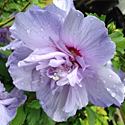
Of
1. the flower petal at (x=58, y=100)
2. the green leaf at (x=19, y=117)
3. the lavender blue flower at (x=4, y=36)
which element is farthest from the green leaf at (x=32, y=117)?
the lavender blue flower at (x=4, y=36)

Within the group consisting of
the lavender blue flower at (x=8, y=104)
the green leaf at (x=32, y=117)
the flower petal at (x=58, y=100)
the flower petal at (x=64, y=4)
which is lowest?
the green leaf at (x=32, y=117)

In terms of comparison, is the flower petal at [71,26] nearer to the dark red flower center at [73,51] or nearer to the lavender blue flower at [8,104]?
the dark red flower center at [73,51]

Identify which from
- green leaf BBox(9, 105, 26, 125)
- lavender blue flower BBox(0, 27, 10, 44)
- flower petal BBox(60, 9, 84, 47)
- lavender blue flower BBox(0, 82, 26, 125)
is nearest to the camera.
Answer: flower petal BBox(60, 9, 84, 47)

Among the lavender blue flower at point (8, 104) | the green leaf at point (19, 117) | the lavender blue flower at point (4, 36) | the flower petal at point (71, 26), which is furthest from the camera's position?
the lavender blue flower at point (4, 36)

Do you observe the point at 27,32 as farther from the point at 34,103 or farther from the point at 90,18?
the point at 34,103

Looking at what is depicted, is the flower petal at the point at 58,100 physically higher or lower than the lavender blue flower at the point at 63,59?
lower

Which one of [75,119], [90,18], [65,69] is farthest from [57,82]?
[75,119]

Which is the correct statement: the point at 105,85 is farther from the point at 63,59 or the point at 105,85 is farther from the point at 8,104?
the point at 8,104

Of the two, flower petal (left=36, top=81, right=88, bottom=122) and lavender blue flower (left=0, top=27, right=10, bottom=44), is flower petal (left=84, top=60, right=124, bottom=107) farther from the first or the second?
lavender blue flower (left=0, top=27, right=10, bottom=44)

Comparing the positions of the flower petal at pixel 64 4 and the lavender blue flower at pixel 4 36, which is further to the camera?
the lavender blue flower at pixel 4 36

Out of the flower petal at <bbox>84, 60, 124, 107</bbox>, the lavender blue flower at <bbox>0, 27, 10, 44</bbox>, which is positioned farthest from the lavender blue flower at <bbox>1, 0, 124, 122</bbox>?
the lavender blue flower at <bbox>0, 27, 10, 44</bbox>
